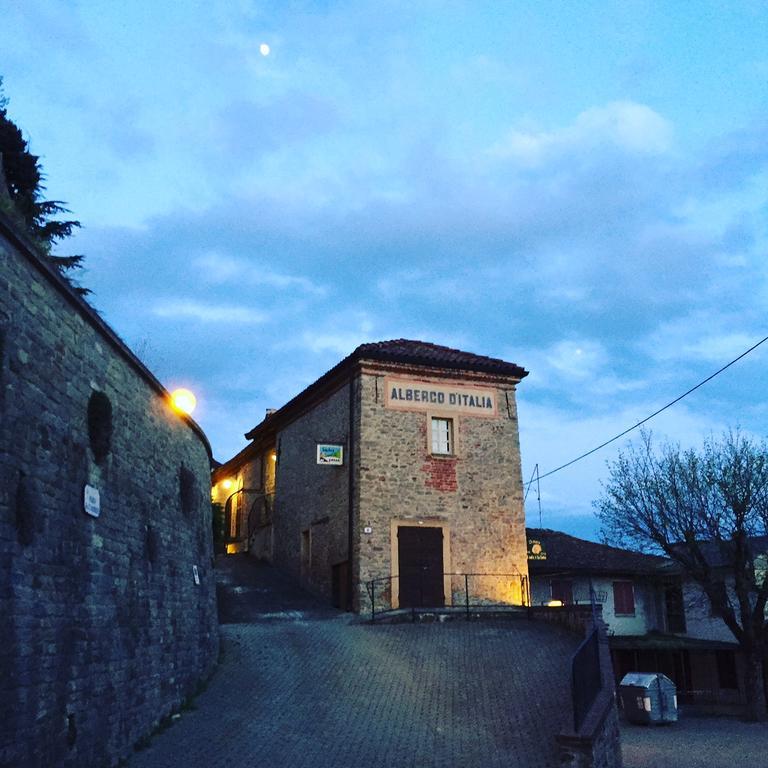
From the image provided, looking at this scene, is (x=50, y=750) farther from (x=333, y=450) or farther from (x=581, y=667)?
(x=333, y=450)

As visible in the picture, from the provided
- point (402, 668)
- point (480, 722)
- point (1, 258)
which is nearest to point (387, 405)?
point (402, 668)

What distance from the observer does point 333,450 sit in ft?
65.8

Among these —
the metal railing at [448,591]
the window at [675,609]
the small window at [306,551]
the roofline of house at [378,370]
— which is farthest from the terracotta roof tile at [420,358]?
the window at [675,609]

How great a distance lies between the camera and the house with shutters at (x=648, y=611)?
24797mm

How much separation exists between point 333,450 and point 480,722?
10.2 meters

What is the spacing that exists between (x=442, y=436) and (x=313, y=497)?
4.46 metres

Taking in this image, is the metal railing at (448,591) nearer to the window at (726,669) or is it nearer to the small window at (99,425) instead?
the window at (726,669)

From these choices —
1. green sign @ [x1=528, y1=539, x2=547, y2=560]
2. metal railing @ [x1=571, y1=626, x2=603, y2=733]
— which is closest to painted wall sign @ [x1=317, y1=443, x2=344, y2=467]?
green sign @ [x1=528, y1=539, x2=547, y2=560]

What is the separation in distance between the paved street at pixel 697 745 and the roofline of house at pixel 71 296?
426 inches

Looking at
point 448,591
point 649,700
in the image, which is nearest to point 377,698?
point 448,591

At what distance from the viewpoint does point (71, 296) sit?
8.00 meters

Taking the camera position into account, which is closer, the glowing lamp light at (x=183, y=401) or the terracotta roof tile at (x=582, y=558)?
the glowing lamp light at (x=183, y=401)

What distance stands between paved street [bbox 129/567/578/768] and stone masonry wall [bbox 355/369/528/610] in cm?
261

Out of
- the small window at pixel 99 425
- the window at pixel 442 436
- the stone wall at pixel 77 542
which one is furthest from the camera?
the window at pixel 442 436
